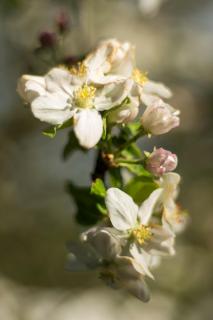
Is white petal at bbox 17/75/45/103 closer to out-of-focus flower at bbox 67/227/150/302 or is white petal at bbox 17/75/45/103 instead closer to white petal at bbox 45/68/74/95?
white petal at bbox 45/68/74/95

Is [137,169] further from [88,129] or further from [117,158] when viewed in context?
[88,129]

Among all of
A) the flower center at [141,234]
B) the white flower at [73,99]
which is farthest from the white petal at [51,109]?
the flower center at [141,234]

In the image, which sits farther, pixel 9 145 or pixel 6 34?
pixel 6 34

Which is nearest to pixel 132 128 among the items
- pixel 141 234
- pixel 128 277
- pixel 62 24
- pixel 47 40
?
pixel 141 234

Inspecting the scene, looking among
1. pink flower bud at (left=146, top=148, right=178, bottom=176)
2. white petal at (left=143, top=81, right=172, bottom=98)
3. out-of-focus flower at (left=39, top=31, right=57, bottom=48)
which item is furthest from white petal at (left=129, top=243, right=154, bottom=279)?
out-of-focus flower at (left=39, top=31, right=57, bottom=48)

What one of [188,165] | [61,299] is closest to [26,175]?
[61,299]

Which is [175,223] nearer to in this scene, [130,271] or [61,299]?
[130,271]
